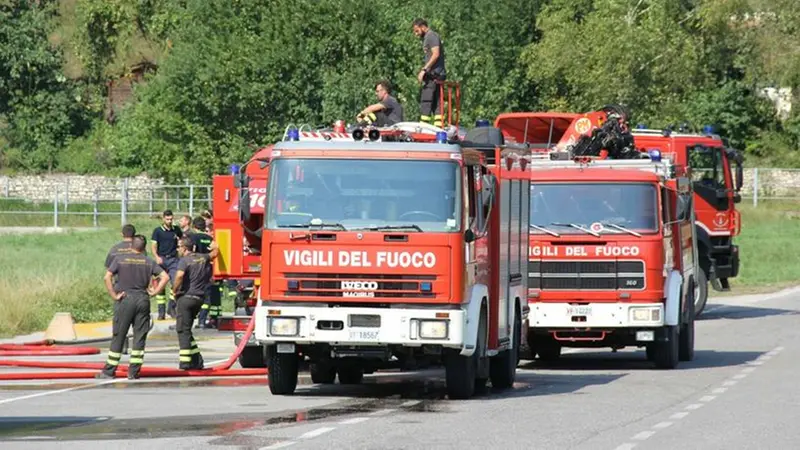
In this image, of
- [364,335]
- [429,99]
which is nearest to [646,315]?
[429,99]

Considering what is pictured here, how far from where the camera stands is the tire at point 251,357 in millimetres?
21719

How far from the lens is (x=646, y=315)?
74.1ft

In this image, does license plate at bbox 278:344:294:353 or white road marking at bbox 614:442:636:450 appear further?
license plate at bbox 278:344:294:353

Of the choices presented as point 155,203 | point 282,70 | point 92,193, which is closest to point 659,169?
point 282,70

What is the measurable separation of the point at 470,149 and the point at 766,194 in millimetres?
48014

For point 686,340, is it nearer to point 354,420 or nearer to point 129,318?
point 129,318

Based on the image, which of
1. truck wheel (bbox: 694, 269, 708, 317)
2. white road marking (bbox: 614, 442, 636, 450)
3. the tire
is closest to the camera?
white road marking (bbox: 614, 442, 636, 450)

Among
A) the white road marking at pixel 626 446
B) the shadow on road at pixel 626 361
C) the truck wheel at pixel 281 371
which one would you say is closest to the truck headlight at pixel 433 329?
the truck wheel at pixel 281 371

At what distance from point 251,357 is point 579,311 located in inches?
165

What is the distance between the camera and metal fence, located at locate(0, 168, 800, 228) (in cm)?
6203

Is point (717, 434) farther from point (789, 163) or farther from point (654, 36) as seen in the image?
point (789, 163)

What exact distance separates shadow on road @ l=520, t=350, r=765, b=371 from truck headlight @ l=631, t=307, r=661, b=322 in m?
0.98

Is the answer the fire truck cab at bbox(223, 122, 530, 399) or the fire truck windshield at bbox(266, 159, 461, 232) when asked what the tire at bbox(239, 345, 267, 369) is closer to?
the fire truck cab at bbox(223, 122, 530, 399)

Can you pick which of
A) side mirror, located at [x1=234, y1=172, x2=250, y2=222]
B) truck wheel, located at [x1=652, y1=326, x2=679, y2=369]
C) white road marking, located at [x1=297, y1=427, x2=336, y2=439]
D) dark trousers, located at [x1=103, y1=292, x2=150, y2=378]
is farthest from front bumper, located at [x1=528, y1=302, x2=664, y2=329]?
white road marking, located at [x1=297, y1=427, x2=336, y2=439]
